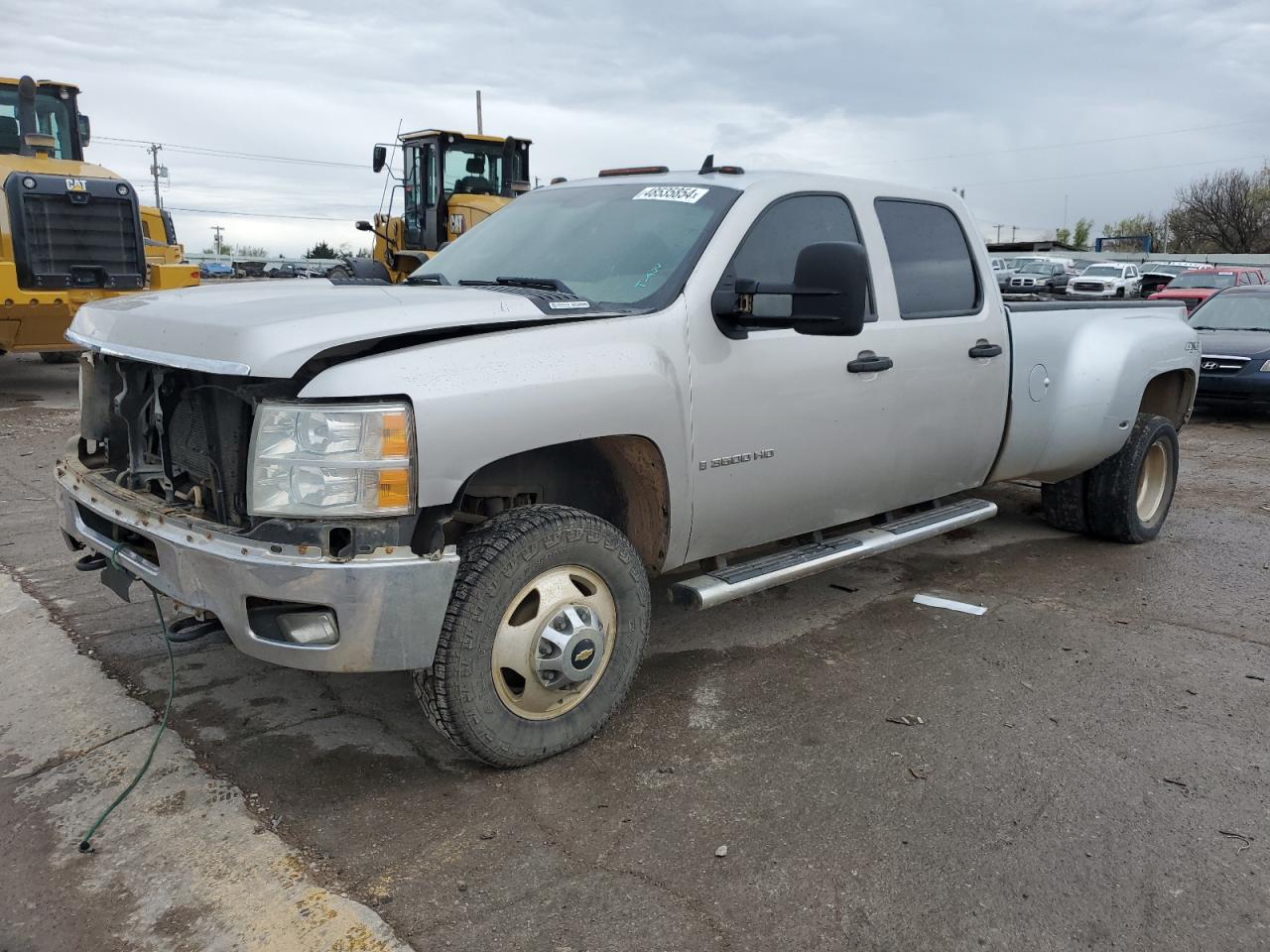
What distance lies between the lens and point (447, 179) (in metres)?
15.9

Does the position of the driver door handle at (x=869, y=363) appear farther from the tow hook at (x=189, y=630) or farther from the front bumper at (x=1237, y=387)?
the front bumper at (x=1237, y=387)

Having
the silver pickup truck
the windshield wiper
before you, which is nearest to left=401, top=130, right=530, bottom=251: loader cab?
the silver pickup truck

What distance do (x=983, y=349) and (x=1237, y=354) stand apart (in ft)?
28.2

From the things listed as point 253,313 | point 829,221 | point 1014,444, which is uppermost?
point 829,221

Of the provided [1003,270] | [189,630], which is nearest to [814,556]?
[189,630]

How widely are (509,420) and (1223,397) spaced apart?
1119 cm

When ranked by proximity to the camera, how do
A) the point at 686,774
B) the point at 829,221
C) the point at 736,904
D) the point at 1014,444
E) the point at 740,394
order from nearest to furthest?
1. the point at 736,904
2. the point at 686,774
3. the point at 740,394
4. the point at 829,221
5. the point at 1014,444

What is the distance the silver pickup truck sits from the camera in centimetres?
281

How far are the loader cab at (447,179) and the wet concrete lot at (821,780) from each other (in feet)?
36.7

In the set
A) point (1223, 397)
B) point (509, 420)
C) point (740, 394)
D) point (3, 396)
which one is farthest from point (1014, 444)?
point (3, 396)

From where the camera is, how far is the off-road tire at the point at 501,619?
2.99 metres

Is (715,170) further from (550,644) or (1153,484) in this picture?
(1153,484)

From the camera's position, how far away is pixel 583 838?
292 cm

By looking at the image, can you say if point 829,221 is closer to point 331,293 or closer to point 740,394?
point 740,394
